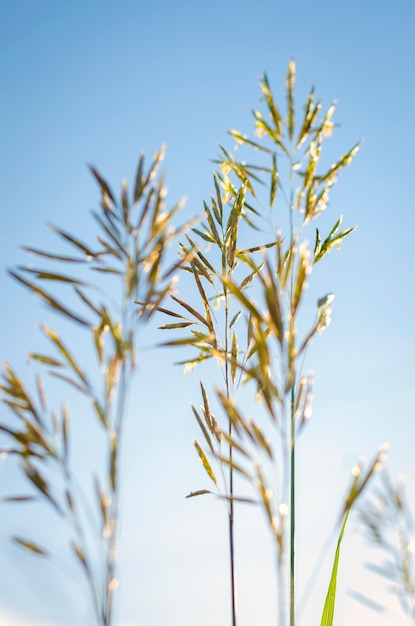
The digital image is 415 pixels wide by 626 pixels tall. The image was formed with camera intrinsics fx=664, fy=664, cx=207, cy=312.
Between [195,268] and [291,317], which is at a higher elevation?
[195,268]

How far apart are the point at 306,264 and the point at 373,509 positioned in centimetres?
94

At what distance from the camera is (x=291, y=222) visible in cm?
140

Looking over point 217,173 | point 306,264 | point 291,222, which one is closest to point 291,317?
point 306,264

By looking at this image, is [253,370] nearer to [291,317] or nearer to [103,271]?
[291,317]

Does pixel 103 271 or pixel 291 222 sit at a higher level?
pixel 291 222

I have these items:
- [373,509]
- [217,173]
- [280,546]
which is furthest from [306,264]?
[373,509]

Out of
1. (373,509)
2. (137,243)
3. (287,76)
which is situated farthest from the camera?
(373,509)

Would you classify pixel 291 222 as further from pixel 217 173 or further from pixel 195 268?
pixel 217 173

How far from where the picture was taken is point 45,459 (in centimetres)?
94

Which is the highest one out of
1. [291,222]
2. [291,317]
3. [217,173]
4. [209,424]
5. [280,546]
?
[217,173]

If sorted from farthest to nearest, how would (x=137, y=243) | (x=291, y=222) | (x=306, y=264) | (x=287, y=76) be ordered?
(x=287, y=76) < (x=291, y=222) < (x=306, y=264) < (x=137, y=243)

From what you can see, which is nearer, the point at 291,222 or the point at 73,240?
the point at 73,240

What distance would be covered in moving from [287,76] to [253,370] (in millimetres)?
744

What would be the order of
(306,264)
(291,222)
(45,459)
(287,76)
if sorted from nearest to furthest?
(45,459) < (306,264) < (291,222) < (287,76)
